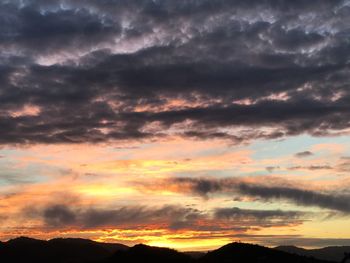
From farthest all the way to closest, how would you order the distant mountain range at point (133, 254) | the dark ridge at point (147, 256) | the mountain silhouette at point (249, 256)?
the dark ridge at point (147, 256) < the distant mountain range at point (133, 254) < the mountain silhouette at point (249, 256)

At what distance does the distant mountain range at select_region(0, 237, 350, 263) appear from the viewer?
80625 millimetres

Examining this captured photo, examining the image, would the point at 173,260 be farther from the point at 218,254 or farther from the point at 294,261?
the point at 294,261

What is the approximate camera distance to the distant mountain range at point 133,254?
80.6 metres

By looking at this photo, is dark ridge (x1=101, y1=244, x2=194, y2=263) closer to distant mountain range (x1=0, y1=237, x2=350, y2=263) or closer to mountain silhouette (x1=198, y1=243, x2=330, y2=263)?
distant mountain range (x1=0, y1=237, x2=350, y2=263)

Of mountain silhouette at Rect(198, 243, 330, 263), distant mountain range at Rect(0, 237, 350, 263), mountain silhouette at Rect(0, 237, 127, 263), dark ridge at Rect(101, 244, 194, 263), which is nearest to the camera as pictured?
mountain silhouette at Rect(198, 243, 330, 263)

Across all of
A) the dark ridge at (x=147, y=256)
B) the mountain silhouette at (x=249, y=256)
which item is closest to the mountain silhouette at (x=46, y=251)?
the dark ridge at (x=147, y=256)

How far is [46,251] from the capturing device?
5969 inches

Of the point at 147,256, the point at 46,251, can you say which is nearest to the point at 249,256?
the point at 147,256

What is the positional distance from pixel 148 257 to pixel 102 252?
6985 cm

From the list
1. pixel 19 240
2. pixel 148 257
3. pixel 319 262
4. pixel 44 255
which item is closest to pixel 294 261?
pixel 319 262

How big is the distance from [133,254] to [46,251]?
63520 millimetres

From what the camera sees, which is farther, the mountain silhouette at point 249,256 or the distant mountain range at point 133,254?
the distant mountain range at point 133,254

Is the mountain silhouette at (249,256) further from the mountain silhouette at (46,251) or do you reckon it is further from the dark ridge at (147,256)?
the mountain silhouette at (46,251)

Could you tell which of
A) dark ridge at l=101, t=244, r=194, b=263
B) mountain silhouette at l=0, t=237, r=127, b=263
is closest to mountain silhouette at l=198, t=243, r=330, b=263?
dark ridge at l=101, t=244, r=194, b=263
